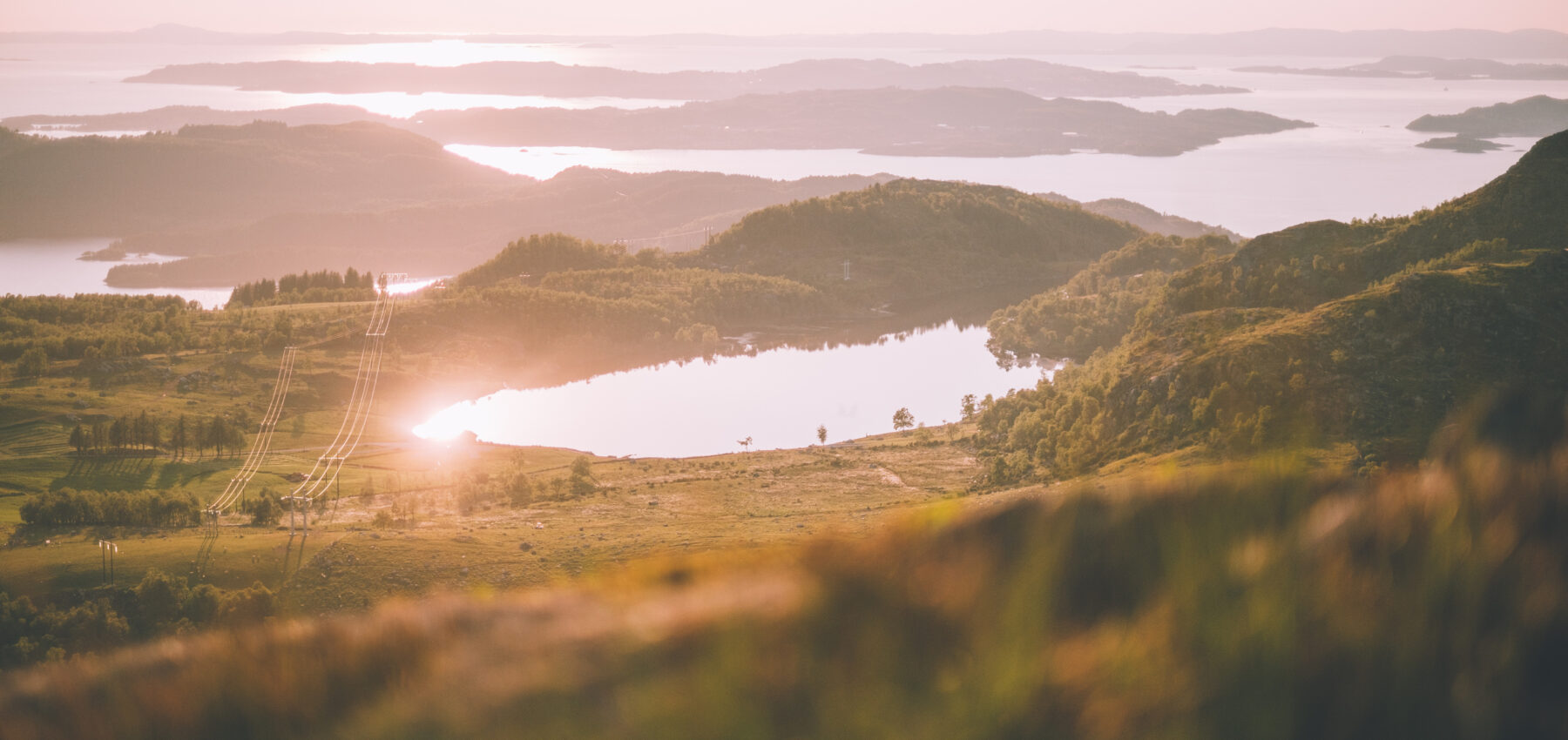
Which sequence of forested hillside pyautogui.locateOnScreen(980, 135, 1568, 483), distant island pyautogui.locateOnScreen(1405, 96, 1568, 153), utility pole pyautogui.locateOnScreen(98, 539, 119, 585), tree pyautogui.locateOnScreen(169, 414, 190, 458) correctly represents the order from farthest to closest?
distant island pyautogui.locateOnScreen(1405, 96, 1568, 153), tree pyautogui.locateOnScreen(169, 414, 190, 458), utility pole pyautogui.locateOnScreen(98, 539, 119, 585), forested hillside pyautogui.locateOnScreen(980, 135, 1568, 483)

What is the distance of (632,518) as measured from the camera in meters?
22.4

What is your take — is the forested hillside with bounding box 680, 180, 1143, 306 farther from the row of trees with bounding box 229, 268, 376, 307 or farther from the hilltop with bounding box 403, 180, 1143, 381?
the row of trees with bounding box 229, 268, 376, 307

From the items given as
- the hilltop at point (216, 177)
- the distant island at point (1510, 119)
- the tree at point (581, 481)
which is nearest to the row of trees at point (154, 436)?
the tree at point (581, 481)

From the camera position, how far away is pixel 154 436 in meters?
29.4

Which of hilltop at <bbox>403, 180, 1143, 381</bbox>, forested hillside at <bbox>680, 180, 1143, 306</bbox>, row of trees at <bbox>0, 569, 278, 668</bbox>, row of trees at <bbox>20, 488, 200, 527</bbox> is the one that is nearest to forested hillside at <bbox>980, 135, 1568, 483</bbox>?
row of trees at <bbox>0, 569, 278, 668</bbox>

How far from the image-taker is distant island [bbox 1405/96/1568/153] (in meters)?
85.2

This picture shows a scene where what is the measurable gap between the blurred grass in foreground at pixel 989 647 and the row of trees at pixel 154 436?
31.4 m

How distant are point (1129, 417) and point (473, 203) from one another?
12034cm

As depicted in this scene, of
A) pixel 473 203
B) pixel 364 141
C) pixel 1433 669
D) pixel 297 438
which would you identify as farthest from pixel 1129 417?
pixel 364 141

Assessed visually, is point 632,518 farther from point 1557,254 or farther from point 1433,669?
point 1433,669

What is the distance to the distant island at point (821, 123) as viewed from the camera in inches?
6481

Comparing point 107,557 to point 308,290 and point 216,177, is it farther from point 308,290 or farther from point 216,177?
point 216,177

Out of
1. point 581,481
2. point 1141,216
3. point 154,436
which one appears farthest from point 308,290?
point 1141,216

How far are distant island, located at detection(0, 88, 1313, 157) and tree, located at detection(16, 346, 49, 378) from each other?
133892 millimetres
